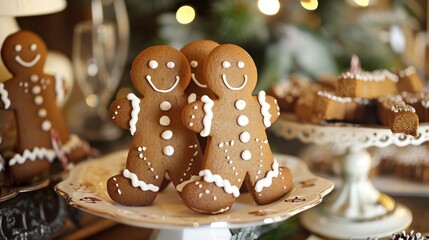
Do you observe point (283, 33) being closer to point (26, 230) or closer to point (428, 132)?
point (428, 132)

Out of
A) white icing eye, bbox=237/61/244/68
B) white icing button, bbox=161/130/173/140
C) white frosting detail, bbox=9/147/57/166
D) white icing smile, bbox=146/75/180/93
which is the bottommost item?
white frosting detail, bbox=9/147/57/166

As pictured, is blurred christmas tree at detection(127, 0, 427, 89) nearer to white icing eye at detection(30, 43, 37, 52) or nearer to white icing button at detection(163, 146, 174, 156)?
white icing eye at detection(30, 43, 37, 52)

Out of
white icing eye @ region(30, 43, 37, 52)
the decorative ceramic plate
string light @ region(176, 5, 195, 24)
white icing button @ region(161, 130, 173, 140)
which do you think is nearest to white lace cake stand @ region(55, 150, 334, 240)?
the decorative ceramic plate

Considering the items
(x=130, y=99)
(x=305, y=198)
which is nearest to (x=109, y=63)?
(x=130, y=99)

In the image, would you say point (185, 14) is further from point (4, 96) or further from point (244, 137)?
point (244, 137)

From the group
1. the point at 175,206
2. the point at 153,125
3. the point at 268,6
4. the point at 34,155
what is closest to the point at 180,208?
the point at 175,206

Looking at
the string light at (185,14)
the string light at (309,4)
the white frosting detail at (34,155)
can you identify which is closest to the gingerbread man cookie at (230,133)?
the white frosting detail at (34,155)
